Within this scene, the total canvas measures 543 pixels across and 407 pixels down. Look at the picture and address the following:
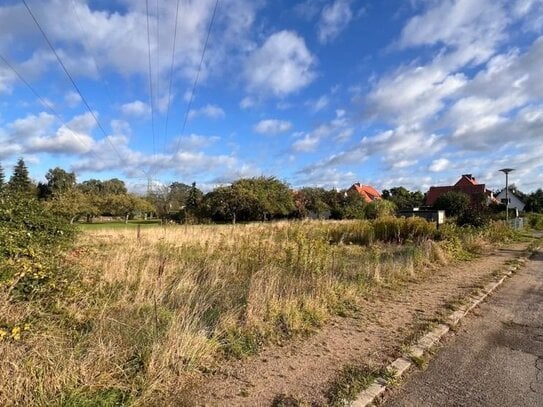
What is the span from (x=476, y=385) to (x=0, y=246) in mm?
5920

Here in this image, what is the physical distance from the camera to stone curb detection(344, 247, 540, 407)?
3.64 metres

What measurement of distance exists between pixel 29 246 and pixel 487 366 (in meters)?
6.13

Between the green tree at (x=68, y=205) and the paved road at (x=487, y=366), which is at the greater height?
the green tree at (x=68, y=205)

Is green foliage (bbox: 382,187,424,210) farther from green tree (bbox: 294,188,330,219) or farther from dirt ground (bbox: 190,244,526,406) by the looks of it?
dirt ground (bbox: 190,244,526,406)

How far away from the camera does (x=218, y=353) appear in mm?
4430

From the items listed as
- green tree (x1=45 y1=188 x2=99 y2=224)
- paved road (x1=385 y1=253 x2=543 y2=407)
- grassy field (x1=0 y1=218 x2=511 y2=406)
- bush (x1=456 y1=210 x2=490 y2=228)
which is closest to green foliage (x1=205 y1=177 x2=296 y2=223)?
green tree (x1=45 y1=188 x2=99 y2=224)

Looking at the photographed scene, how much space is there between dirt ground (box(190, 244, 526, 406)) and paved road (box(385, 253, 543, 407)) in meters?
0.51

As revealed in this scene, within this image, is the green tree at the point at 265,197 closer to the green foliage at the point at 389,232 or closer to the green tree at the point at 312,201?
the green tree at the point at 312,201

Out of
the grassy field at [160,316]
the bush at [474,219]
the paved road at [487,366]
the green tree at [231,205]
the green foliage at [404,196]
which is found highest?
the green foliage at [404,196]

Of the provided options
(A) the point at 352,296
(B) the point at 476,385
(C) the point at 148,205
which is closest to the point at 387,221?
(A) the point at 352,296

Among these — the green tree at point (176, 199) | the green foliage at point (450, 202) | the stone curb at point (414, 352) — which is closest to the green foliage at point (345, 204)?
the green foliage at point (450, 202)

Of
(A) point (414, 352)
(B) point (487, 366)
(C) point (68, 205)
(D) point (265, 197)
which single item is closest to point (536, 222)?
(D) point (265, 197)

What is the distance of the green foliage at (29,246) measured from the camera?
4.66 meters

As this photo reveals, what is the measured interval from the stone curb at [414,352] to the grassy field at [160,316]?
4.37 ft
